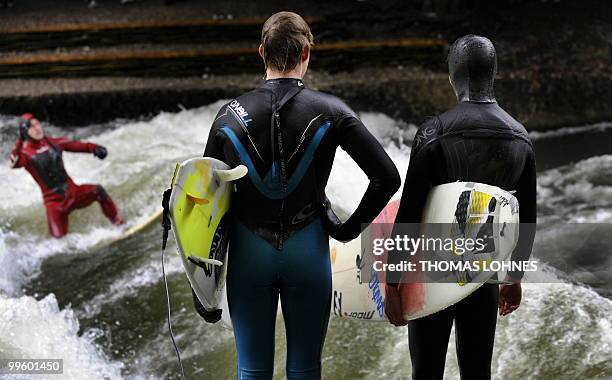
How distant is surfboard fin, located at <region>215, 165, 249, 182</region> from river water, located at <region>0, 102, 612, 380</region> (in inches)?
68.3

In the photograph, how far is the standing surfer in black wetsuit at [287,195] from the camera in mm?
2174

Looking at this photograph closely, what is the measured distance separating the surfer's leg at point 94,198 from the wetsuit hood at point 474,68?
12.2 feet

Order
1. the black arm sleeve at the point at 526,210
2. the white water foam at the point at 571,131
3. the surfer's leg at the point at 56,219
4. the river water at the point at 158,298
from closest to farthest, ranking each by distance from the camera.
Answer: the black arm sleeve at the point at 526,210 < the river water at the point at 158,298 < the surfer's leg at the point at 56,219 < the white water foam at the point at 571,131

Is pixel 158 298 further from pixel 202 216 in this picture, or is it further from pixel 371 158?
pixel 371 158

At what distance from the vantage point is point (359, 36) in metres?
8.93

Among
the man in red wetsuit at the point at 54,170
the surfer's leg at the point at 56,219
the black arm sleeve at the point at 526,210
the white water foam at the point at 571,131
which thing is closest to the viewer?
the black arm sleeve at the point at 526,210

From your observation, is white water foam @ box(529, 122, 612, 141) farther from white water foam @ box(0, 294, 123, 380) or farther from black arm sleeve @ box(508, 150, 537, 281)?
black arm sleeve @ box(508, 150, 537, 281)

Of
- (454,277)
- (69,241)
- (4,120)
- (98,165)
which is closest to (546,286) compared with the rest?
(454,277)

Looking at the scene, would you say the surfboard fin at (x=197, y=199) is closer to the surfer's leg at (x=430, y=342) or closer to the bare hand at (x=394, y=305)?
the bare hand at (x=394, y=305)

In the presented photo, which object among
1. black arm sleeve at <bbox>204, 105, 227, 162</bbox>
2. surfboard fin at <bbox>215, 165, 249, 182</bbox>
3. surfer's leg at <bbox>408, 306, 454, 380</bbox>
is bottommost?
surfer's leg at <bbox>408, 306, 454, 380</bbox>

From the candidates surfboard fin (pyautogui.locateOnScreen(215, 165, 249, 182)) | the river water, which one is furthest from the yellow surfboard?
the river water

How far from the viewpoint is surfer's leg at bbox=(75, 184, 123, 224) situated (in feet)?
17.8

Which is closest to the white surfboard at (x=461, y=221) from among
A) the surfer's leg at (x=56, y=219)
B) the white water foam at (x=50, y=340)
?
the white water foam at (x=50, y=340)

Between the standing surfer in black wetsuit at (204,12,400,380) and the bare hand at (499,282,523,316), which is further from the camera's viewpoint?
the bare hand at (499,282,523,316)
